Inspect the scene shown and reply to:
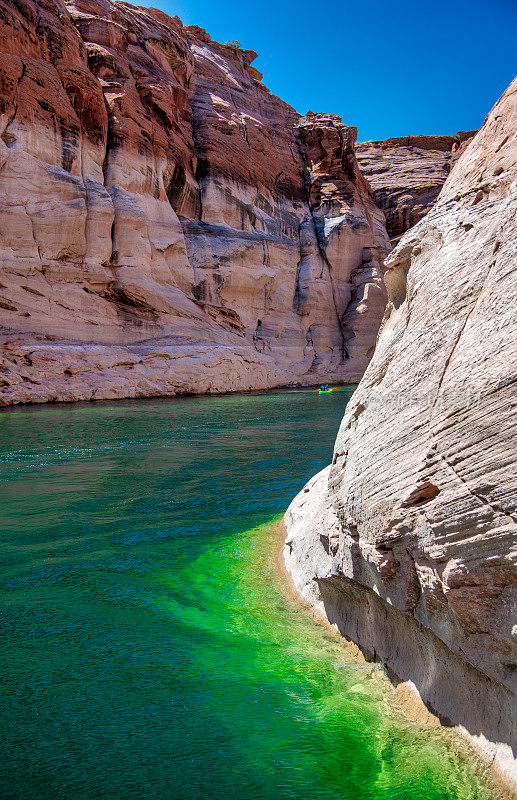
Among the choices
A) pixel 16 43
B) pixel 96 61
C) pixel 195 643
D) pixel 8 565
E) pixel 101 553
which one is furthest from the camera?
pixel 96 61

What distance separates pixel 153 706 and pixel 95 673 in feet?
1.99

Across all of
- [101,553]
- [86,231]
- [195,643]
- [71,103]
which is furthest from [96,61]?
[195,643]

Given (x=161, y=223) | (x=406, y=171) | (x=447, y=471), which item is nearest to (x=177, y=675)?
(x=447, y=471)

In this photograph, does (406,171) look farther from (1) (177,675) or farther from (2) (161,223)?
(1) (177,675)

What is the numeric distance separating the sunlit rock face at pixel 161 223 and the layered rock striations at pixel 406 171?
776 cm

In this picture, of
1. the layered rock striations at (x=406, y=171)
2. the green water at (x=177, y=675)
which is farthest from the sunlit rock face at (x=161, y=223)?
the green water at (x=177, y=675)

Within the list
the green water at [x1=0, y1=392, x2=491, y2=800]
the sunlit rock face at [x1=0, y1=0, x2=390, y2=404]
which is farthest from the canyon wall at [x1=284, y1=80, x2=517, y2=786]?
the sunlit rock face at [x1=0, y1=0, x2=390, y2=404]

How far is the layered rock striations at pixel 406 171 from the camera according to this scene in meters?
53.4

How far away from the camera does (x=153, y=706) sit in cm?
348

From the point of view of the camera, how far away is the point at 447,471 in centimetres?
290

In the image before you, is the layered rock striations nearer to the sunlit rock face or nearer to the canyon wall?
the sunlit rock face

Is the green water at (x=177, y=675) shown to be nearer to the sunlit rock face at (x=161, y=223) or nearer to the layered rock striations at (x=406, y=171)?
the sunlit rock face at (x=161, y=223)

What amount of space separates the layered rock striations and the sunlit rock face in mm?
7761

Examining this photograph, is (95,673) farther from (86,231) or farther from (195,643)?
(86,231)
